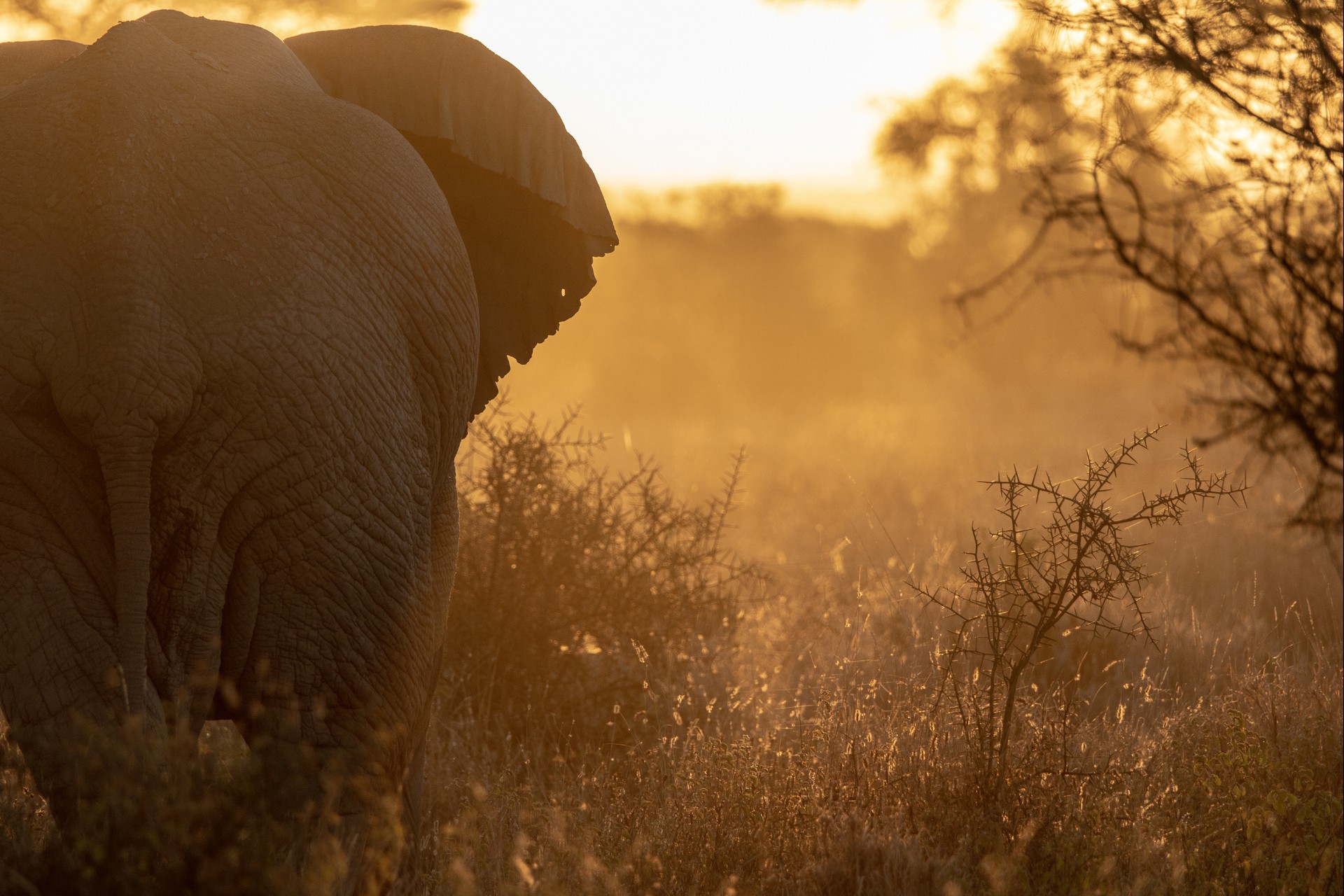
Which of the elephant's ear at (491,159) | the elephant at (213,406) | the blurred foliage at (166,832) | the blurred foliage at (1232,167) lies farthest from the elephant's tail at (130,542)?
the blurred foliage at (1232,167)

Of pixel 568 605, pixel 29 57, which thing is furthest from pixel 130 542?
pixel 568 605

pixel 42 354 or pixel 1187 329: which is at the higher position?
pixel 1187 329

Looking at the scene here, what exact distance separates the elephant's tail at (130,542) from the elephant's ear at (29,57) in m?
1.51

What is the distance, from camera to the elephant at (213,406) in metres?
2.44

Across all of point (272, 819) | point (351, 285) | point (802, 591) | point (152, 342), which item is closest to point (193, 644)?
point (272, 819)

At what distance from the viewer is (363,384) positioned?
2777 mm

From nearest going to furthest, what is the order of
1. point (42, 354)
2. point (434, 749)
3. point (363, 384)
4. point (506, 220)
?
point (42, 354) < point (363, 384) < point (506, 220) < point (434, 749)

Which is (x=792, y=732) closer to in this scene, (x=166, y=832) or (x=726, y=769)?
(x=726, y=769)

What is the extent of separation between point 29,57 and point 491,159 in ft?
3.95

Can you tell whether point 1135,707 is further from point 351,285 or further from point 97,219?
point 97,219

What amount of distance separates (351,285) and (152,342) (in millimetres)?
512

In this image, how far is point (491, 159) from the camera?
383 cm

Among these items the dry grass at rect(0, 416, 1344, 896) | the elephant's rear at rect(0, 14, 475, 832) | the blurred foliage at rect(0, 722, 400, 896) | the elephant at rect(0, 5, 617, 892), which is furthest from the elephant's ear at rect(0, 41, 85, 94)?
the blurred foliage at rect(0, 722, 400, 896)

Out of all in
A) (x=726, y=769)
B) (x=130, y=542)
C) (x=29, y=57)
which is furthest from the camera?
(x=726, y=769)
